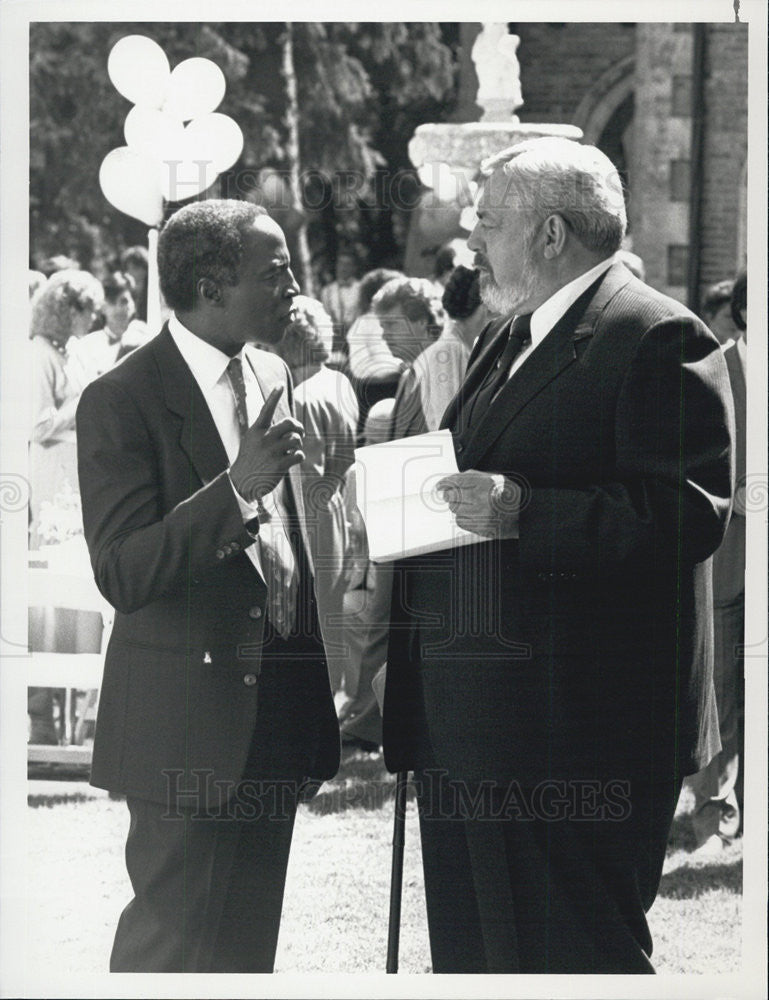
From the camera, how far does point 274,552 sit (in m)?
4.07

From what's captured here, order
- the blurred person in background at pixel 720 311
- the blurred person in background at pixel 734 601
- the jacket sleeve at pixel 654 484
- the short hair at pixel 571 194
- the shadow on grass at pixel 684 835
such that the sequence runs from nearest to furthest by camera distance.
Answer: the jacket sleeve at pixel 654 484 → the short hair at pixel 571 194 → the blurred person in background at pixel 734 601 → the blurred person in background at pixel 720 311 → the shadow on grass at pixel 684 835

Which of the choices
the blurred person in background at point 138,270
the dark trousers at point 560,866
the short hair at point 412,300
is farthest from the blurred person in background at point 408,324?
the dark trousers at point 560,866

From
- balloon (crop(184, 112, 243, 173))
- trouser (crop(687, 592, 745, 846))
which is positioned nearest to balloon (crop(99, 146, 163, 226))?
balloon (crop(184, 112, 243, 173))

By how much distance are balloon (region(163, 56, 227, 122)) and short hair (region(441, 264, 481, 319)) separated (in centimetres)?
73

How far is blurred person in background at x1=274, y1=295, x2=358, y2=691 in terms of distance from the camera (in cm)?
406

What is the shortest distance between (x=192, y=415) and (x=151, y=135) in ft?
2.32

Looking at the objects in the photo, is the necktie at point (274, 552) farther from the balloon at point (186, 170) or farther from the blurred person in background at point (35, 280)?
the blurred person in background at point (35, 280)

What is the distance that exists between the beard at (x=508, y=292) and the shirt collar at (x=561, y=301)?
0.17 ft

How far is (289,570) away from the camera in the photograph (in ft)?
13.4

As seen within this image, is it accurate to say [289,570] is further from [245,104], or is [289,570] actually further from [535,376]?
[245,104]

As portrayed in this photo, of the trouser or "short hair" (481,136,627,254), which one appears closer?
"short hair" (481,136,627,254)

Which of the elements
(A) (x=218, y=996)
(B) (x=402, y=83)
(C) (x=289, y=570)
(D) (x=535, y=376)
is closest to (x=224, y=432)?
(C) (x=289, y=570)

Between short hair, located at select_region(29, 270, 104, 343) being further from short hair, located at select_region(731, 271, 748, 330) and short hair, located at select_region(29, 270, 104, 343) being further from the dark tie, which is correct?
short hair, located at select_region(731, 271, 748, 330)

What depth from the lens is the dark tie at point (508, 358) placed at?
3982mm
